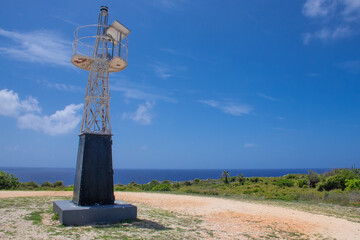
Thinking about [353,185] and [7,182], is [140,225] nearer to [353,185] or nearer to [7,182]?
[7,182]

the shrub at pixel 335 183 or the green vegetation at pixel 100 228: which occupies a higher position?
the shrub at pixel 335 183

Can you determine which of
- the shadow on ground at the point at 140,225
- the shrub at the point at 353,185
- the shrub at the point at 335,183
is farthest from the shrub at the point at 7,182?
the shrub at the point at 353,185

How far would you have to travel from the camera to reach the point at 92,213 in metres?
8.97

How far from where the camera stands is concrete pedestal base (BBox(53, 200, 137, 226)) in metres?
8.59

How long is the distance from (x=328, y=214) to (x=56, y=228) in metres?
11.2

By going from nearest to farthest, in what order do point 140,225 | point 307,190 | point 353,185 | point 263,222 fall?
point 140,225 → point 263,222 → point 353,185 → point 307,190

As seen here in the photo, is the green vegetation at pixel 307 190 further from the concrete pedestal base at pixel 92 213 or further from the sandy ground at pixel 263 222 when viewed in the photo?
the concrete pedestal base at pixel 92 213

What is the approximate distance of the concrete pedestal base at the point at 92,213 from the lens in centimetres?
859

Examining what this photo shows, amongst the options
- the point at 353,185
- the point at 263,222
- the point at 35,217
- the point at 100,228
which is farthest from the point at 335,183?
the point at 35,217

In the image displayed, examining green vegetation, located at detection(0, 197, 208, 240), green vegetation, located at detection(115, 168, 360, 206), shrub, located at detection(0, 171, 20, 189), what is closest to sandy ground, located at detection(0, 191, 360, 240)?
green vegetation, located at detection(0, 197, 208, 240)

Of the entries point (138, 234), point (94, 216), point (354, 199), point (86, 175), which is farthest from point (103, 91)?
point (354, 199)

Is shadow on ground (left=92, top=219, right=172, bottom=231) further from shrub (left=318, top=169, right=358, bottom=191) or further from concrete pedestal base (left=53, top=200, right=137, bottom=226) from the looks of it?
shrub (left=318, top=169, right=358, bottom=191)

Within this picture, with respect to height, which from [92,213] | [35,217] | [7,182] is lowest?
[35,217]

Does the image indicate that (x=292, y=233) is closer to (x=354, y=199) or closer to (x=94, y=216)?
(x=94, y=216)
